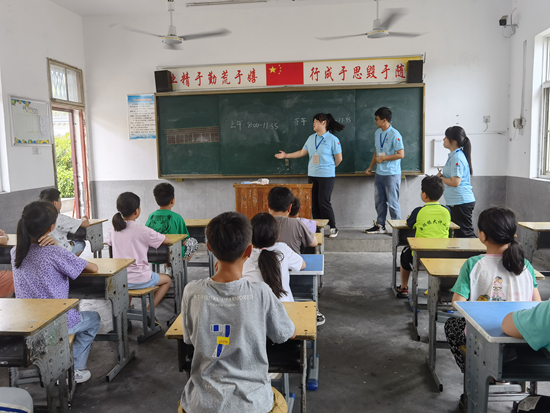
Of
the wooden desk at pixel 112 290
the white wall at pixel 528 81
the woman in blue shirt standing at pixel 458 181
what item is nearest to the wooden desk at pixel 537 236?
the woman in blue shirt standing at pixel 458 181

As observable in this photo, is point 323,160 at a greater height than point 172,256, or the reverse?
point 323,160

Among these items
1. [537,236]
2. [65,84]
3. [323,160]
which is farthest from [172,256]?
[65,84]

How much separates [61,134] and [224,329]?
529 centimetres

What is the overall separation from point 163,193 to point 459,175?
2.49m

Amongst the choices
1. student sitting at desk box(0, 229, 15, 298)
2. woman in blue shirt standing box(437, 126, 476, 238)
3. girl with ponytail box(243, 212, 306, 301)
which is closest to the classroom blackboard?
woman in blue shirt standing box(437, 126, 476, 238)

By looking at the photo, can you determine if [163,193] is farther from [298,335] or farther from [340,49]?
[340,49]

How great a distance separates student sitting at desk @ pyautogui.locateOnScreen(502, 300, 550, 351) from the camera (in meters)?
1.29

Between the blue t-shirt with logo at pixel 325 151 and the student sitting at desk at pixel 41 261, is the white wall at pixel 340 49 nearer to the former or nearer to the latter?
the blue t-shirt with logo at pixel 325 151

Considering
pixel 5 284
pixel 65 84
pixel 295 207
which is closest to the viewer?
pixel 5 284

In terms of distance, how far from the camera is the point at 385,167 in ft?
16.8

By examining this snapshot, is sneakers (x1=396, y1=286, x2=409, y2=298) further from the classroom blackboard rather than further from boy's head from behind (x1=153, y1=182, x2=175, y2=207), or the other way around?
the classroom blackboard

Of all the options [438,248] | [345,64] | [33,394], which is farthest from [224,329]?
[345,64]

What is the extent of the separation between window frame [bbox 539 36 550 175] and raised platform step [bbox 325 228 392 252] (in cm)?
185

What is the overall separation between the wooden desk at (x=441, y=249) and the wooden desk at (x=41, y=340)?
2.05 m
